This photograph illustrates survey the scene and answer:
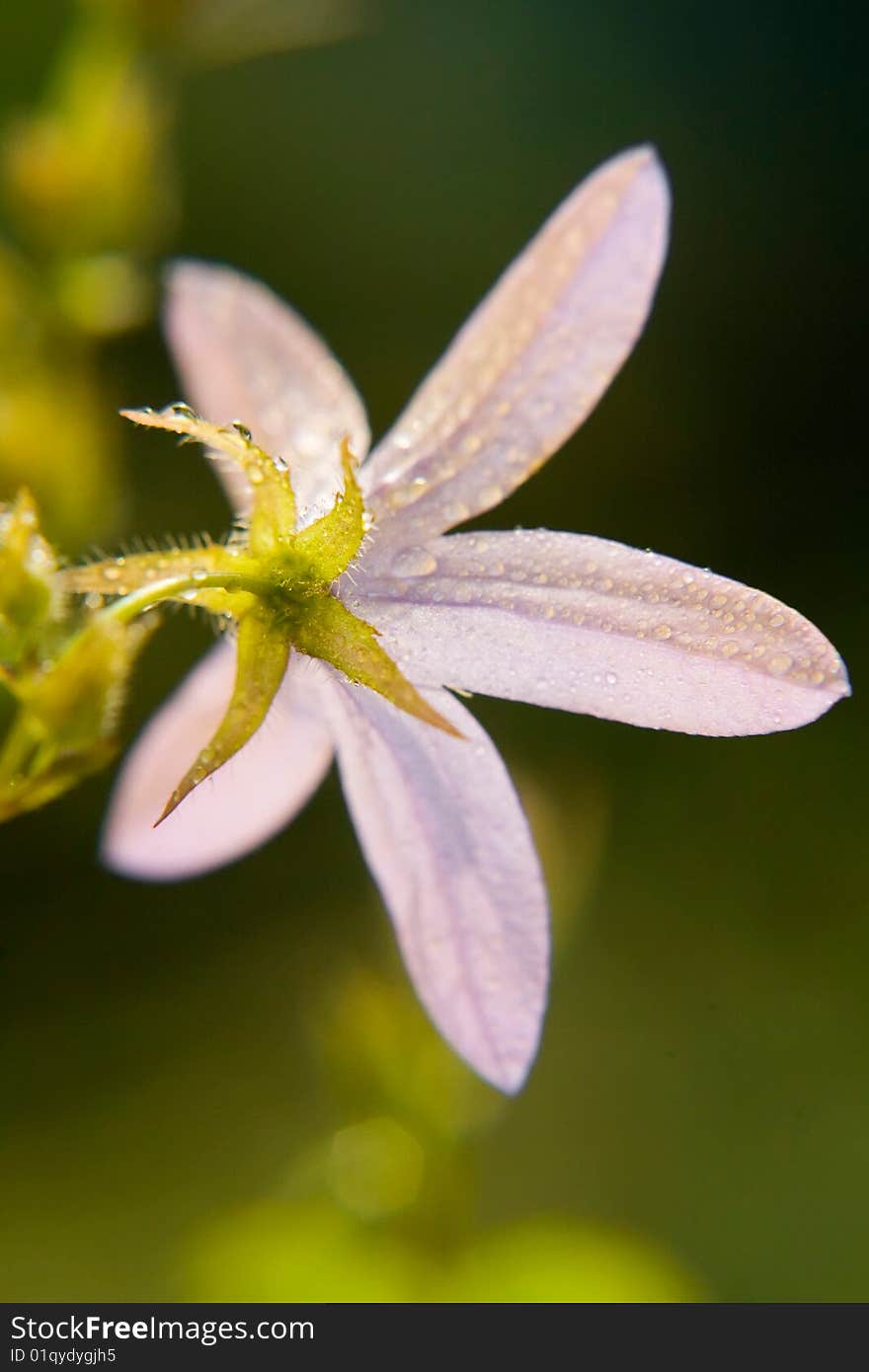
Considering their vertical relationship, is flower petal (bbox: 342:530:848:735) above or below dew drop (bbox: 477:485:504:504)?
below

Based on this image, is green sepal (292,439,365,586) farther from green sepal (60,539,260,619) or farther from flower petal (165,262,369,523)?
flower petal (165,262,369,523)

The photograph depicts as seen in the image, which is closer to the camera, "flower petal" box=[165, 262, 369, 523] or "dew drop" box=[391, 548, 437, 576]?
"dew drop" box=[391, 548, 437, 576]

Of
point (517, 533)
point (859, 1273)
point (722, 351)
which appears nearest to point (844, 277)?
point (722, 351)
